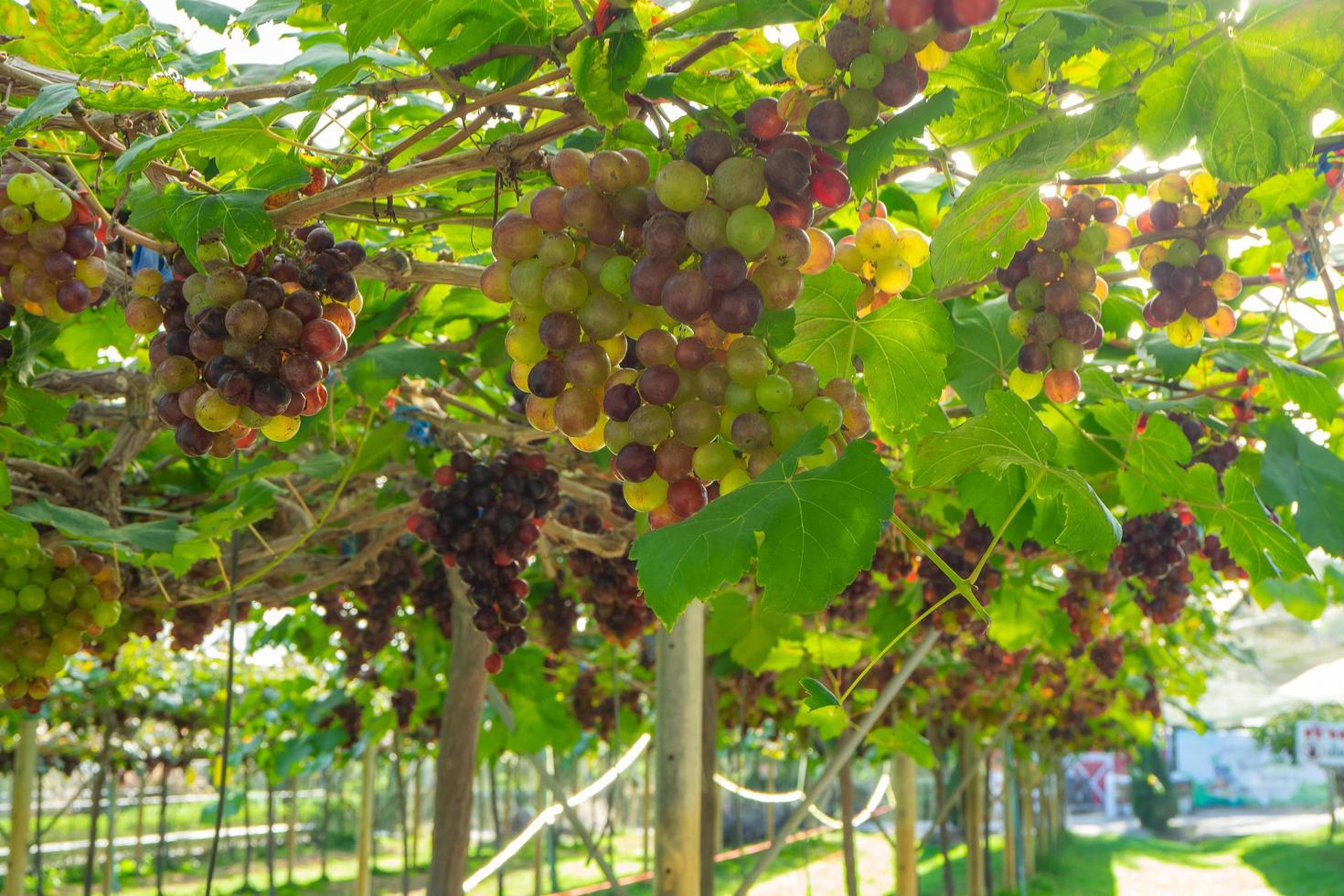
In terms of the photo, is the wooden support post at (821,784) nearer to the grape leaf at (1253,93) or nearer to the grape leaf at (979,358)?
the grape leaf at (979,358)

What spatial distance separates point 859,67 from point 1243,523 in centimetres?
141

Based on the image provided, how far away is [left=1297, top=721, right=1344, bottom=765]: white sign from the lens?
15.1m

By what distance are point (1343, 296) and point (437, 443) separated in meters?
2.27

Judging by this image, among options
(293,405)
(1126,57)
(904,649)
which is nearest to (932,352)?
(1126,57)

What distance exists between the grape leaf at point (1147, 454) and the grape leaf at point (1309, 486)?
16cm

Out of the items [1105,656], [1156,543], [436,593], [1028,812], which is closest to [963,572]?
[1156,543]

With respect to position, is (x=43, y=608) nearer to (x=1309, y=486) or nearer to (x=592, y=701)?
(x=1309, y=486)

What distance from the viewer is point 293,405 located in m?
1.29

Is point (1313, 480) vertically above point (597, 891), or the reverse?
point (1313, 480)

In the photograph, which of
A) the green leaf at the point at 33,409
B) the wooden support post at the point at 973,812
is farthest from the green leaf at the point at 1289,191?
the wooden support post at the point at 973,812

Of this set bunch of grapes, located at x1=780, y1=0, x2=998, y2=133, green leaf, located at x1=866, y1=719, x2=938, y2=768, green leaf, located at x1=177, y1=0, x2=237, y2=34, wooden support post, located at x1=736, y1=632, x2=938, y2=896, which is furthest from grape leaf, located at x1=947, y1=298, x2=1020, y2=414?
green leaf, located at x1=866, y1=719, x2=938, y2=768

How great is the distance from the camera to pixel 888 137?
999 millimetres

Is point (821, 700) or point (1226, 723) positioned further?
point (1226, 723)

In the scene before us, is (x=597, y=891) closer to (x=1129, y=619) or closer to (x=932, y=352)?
(x=1129, y=619)
